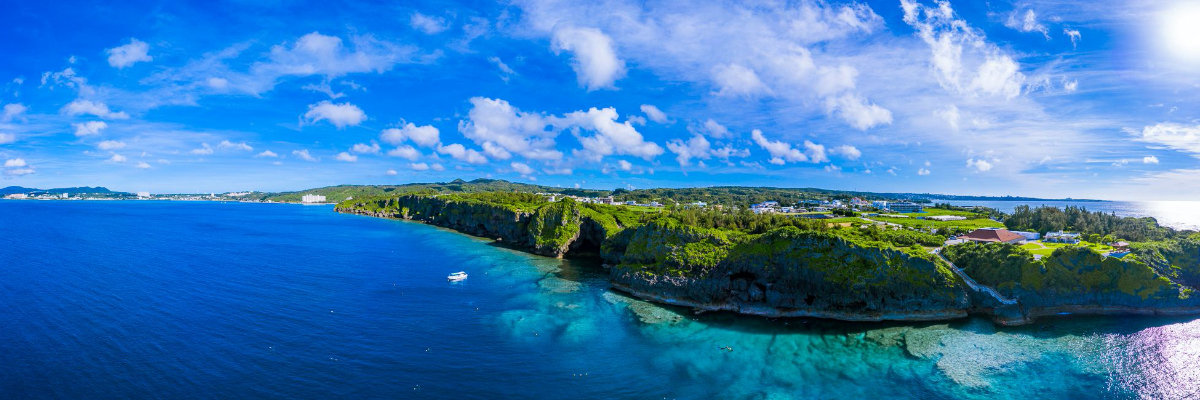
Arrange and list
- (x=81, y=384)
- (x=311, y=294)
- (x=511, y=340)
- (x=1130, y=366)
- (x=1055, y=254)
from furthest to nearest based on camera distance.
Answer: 1. (x=311, y=294)
2. (x=1055, y=254)
3. (x=511, y=340)
4. (x=1130, y=366)
5. (x=81, y=384)

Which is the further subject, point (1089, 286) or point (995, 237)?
point (995, 237)

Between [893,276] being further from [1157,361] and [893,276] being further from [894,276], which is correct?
[1157,361]

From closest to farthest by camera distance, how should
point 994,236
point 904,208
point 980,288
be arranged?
1. point 980,288
2. point 994,236
3. point 904,208

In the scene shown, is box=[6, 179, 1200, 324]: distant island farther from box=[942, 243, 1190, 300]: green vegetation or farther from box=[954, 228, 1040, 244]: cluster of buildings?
box=[954, 228, 1040, 244]: cluster of buildings

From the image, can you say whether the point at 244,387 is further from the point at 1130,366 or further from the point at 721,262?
the point at 1130,366

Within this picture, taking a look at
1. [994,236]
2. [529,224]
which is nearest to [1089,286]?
[994,236]

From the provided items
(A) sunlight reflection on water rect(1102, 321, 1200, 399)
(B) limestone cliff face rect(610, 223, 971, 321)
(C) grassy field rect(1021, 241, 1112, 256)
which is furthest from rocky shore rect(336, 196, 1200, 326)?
(C) grassy field rect(1021, 241, 1112, 256)

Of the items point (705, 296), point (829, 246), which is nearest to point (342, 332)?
point (705, 296)
